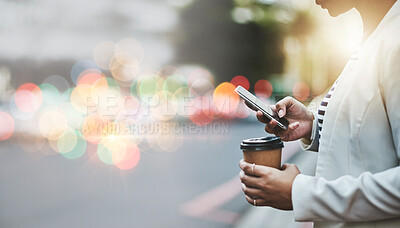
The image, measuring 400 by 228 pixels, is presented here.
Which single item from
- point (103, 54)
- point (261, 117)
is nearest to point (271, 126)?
point (261, 117)

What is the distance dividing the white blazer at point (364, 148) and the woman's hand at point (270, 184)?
42 millimetres

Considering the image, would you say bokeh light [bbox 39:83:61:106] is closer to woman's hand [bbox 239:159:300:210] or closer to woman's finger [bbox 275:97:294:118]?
woman's finger [bbox 275:97:294:118]

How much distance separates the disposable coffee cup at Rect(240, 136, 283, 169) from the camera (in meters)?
1.23

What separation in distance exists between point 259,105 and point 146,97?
28.0 metres

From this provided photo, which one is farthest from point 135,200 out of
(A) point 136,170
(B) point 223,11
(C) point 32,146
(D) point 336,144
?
(B) point 223,11

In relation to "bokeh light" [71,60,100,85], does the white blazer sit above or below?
below

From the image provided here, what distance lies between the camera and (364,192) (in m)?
0.98

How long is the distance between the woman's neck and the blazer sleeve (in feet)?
0.82

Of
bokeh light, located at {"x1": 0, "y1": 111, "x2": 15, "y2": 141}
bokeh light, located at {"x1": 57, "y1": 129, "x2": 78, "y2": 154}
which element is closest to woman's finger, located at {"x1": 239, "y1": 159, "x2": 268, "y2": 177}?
bokeh light, located at {"x1": 57, "y1": 129, "x2": 78, "y2": 154}

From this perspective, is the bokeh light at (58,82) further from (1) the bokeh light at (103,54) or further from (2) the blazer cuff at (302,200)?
(2) the blazer cuff at (302,200)

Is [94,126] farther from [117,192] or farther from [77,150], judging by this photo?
[117,192]

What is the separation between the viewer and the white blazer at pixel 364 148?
3.16 feet

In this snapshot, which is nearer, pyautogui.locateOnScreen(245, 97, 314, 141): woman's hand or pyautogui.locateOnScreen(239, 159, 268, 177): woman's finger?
pyautogui.locateOnScreen(239, 159, 268, 177): woman's finger

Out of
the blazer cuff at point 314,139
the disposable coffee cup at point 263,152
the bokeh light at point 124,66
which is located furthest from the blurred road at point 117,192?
the bokeh light at point 124,66
